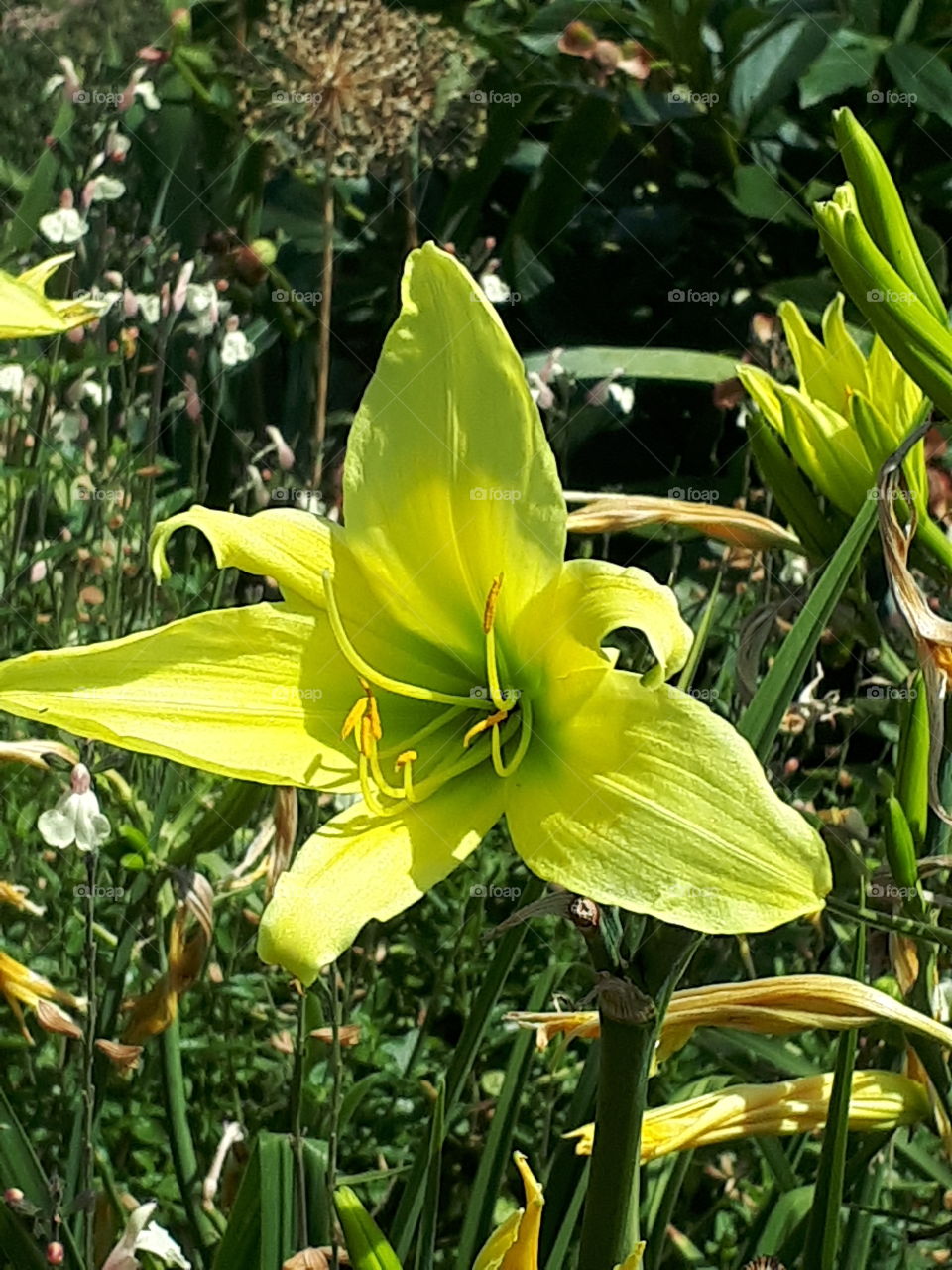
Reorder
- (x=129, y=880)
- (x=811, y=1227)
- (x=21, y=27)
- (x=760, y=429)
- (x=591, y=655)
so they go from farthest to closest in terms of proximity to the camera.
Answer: (x=21, y=27) < (x=129, y=880) < (x=760, y=429) < (x=811, y=1227) < (x=591, y=655)

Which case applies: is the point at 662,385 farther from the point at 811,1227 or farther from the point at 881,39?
the point at 811,1227

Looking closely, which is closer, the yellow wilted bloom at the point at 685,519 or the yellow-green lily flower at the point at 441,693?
the yellow-green lily flower at the point at 441,693

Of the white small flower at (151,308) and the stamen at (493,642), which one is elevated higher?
the stamen at (493,642)

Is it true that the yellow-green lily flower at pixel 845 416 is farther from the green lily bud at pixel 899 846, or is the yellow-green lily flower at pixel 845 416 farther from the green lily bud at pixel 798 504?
the green lily bud at pixel 899 846

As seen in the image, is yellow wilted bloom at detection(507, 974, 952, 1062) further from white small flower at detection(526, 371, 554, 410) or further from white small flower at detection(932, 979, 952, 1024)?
white small flower at detection(526, 371, 554, 410)

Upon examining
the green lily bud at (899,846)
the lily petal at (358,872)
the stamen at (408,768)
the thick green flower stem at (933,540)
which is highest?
the thick green flower stem at (933,540)

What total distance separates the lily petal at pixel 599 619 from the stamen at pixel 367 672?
0.13 ft

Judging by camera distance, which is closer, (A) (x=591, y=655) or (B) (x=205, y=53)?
(A) (x=591, y=655)

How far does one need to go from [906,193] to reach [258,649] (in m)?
1.57

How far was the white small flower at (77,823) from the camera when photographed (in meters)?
0.93

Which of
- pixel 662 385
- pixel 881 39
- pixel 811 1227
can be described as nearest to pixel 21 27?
pixel 662 385

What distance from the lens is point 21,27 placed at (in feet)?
6.48

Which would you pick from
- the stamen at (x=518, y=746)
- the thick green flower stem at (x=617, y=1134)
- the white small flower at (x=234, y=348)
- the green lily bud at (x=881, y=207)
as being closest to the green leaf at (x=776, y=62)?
the white small flower at (x=234, y=348)

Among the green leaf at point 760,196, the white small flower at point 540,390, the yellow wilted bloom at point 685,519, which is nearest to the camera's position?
the yellow wilted bloom at point 685,519
